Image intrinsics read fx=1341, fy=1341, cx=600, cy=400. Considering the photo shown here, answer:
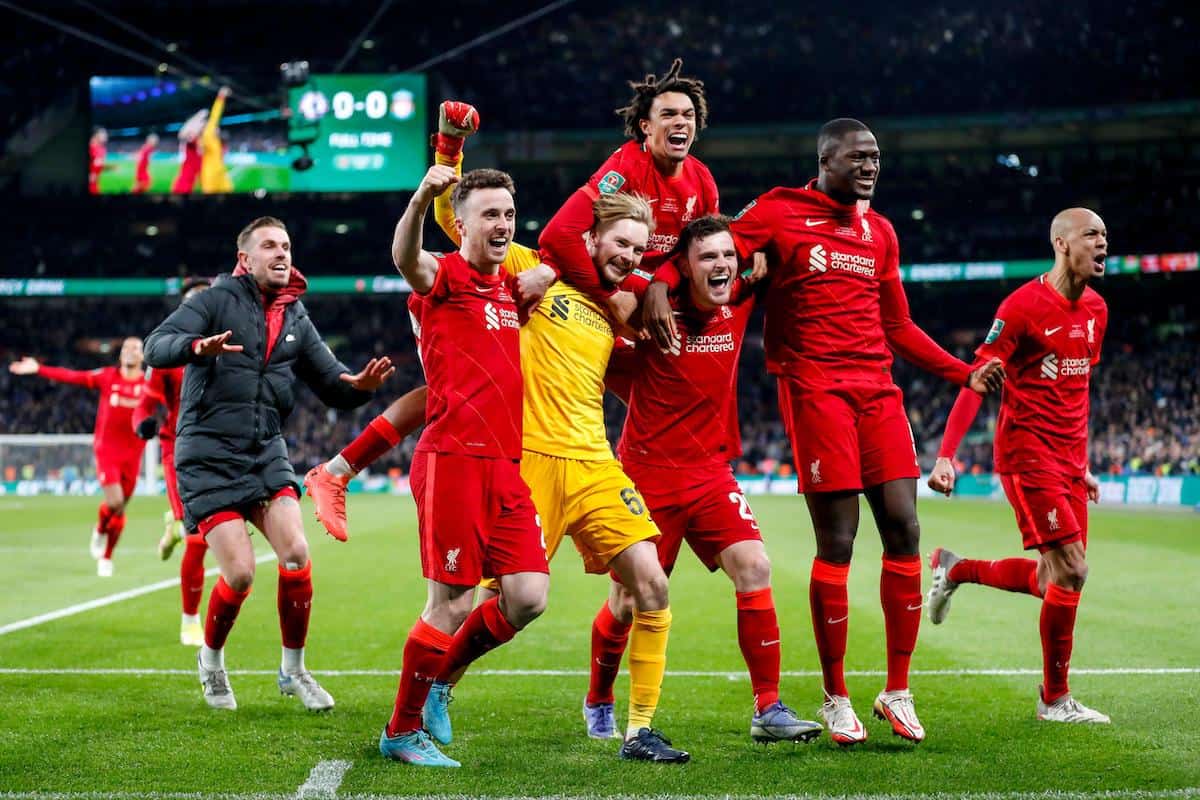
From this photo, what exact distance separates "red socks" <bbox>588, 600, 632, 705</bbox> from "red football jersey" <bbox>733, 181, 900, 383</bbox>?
1.29m

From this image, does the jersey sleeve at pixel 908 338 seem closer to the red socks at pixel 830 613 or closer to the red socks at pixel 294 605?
the red socks at pixel 830 613

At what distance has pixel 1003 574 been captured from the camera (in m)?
6.95

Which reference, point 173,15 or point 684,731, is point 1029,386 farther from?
point 173,15

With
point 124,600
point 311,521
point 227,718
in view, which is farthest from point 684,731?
point 311,521

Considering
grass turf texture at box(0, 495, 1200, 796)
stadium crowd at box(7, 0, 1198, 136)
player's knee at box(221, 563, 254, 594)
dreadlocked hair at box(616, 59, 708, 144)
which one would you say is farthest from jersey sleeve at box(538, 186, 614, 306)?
stadium crowd at box(7, 0, 1198, 136)

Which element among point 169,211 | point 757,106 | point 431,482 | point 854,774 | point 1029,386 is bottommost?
point 854,774

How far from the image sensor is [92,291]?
41969mm

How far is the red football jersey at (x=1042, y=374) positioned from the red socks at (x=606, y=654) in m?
2.05

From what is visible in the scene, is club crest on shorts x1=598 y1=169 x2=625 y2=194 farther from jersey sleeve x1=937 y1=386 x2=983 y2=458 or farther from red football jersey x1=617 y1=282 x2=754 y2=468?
jersey sleeve x1=937 y1=386 x2=983 y2=458

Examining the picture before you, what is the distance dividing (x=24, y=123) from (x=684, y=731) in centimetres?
4375

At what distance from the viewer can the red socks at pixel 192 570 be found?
26.9 feet

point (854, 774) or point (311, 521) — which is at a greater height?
point (854, 774)

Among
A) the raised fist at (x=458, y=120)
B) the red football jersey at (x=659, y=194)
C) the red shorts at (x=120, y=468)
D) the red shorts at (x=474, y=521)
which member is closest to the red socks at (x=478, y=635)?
the red shorts at (x=474, y=521)

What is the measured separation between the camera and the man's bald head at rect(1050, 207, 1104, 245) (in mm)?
6348
